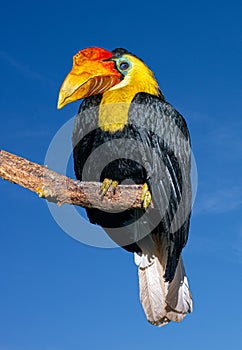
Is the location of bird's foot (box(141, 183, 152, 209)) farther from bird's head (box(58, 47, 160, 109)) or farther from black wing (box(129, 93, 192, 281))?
bird's head (box(58, 47, 160, 109))

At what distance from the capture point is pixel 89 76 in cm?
657

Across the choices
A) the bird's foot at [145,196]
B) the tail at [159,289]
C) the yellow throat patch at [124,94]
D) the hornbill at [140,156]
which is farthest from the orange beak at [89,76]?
the tail at [159,289]

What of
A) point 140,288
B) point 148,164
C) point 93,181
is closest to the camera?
point 148,164

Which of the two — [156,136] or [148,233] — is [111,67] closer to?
[156,136]

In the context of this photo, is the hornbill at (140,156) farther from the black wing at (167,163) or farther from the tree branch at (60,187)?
the tree branch at (60,187)

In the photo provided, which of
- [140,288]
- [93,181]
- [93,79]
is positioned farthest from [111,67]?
[140,288]

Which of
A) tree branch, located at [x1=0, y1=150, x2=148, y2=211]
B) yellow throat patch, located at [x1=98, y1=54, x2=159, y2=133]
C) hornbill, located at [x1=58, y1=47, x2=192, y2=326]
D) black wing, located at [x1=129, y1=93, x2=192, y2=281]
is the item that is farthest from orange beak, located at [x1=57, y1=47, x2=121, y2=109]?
tree branch, located at [x1=0, y1=150, x2=148, y2=211]

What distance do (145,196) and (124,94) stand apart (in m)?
1.10

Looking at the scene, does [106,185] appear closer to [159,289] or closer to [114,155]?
[114,155]

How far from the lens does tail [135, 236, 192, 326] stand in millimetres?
6973

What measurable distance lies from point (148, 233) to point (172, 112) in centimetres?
132

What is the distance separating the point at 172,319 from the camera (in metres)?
7.00

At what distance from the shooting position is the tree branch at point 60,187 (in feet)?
19.4

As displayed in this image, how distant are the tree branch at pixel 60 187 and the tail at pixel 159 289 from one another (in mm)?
960
